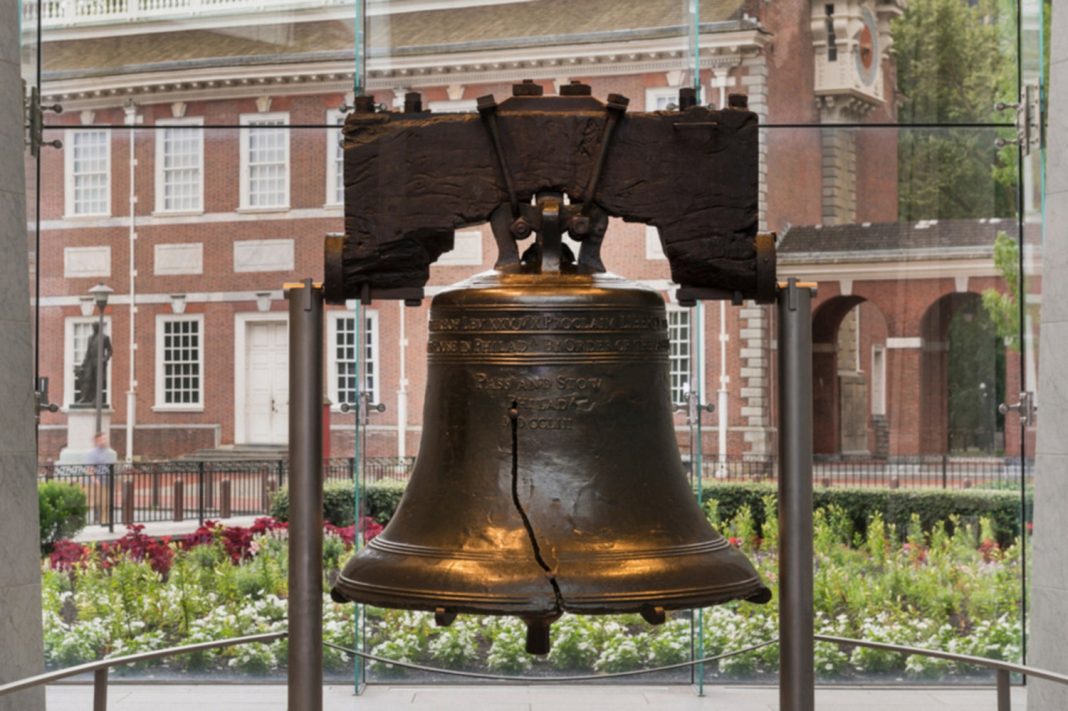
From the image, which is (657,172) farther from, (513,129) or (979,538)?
(979,538)

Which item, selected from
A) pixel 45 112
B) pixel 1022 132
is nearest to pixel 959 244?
pixel 1022 132

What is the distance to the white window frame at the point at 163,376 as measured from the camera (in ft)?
26.7

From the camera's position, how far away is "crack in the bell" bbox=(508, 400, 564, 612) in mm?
2871

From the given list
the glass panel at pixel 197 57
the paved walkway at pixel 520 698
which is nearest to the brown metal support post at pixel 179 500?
the paved walkway at pixel 520 698

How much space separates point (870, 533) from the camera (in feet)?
26.5

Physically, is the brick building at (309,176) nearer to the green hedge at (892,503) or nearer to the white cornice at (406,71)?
the white cornice at (406,71)

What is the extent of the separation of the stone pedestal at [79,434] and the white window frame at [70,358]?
0.22 feet

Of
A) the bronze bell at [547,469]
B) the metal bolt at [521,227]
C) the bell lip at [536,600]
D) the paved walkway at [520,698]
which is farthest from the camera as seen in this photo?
the paved walkway at [520,698]

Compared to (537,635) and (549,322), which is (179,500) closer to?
(537,635)

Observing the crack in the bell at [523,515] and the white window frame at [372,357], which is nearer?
the crack in the bell at [523,515]

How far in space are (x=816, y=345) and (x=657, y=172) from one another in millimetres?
5005

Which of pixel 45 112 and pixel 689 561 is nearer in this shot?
pixel 689 561

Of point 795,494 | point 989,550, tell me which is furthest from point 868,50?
point 795,494

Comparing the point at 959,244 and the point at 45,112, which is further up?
the point at 45,112
